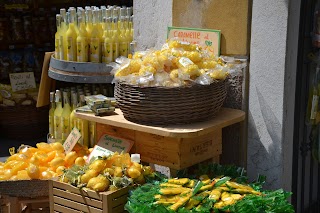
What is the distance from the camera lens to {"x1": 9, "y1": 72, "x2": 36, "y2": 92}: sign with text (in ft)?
23.8

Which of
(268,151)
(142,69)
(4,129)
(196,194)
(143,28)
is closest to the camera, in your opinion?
(196,194)

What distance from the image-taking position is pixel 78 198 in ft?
11.0

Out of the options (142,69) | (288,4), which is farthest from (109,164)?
(288,4)

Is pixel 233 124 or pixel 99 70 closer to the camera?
pixel 233 124

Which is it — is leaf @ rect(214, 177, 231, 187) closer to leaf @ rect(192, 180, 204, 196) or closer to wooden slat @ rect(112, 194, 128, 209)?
leaf @ rect(192, 180, 204, 196)

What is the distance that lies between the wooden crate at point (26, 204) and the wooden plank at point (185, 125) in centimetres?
64

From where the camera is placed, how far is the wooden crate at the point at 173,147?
3.32 meters

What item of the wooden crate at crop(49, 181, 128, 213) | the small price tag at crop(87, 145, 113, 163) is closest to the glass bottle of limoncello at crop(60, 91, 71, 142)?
the small price tag at crop(87, 145, 113, 163)

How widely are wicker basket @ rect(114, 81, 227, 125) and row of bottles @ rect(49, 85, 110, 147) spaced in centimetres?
129

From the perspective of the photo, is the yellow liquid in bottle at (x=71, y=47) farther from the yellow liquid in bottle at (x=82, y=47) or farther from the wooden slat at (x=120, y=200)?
the wooden slat at (x=120, y=200)

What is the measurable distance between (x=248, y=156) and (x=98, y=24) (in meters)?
1.81

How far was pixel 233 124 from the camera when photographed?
380 cm

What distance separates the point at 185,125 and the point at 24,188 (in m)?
1.16

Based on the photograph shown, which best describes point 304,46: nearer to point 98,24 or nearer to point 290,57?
point 290,57
